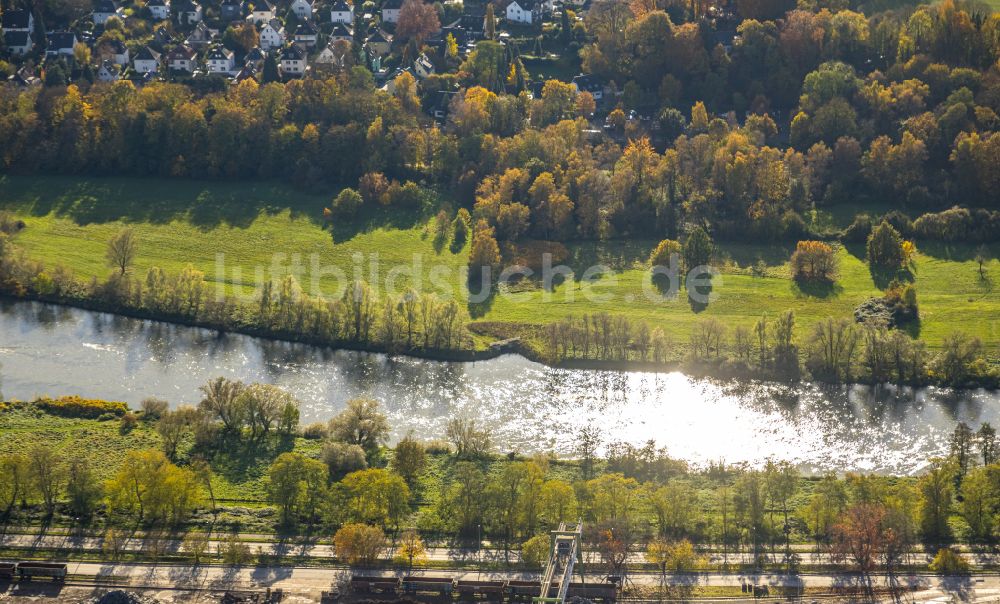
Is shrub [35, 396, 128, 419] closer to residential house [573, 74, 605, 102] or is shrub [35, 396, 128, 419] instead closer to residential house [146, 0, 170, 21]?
residential house [573, 74, 605, 102]

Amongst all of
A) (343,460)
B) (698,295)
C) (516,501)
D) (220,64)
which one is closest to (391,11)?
(220,64)

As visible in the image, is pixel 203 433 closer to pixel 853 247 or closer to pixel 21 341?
pixel 21 341

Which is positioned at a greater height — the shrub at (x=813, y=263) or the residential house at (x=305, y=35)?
the residential house at (x=305, y=35)

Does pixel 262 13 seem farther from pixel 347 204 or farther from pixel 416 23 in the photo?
pixel 347 204

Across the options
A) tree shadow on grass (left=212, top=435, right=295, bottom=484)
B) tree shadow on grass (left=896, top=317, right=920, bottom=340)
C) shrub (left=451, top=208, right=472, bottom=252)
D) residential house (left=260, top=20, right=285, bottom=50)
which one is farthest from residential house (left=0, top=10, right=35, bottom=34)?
tree shadow on grass (left=896, top=317, right=920, bottom=340)

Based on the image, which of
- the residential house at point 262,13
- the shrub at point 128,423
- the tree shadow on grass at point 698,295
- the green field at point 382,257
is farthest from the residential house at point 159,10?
the shrub at point 128,423

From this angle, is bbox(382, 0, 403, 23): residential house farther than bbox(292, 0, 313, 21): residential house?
No

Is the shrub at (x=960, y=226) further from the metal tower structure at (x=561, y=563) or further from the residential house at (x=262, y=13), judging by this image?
the residential house at (x=262, y=13)
